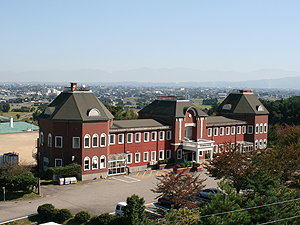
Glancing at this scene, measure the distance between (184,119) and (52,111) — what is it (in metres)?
19.0

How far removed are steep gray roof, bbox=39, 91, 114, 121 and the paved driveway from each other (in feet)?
25.6

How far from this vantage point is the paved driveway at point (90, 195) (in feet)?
113

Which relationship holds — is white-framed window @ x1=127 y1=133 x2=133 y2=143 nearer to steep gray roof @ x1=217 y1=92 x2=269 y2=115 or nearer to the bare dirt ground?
the bare dirt ground

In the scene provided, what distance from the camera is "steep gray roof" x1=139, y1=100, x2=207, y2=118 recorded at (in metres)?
55.7

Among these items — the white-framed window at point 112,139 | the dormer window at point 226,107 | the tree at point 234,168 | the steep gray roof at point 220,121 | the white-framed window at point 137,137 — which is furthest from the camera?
the dormer window at point 226,107

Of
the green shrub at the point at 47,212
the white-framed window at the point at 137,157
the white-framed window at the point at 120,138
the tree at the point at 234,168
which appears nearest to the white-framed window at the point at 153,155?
the white-framed window at the point at 137,157

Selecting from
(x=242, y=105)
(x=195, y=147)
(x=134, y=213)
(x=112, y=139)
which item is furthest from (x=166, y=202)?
(x=242, y=105)

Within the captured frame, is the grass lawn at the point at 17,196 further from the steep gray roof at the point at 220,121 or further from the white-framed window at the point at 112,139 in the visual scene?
the steep gray roof at the point at 220,121

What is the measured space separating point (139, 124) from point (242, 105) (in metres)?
24.1

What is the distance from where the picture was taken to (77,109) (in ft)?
155

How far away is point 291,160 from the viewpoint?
4159 cm

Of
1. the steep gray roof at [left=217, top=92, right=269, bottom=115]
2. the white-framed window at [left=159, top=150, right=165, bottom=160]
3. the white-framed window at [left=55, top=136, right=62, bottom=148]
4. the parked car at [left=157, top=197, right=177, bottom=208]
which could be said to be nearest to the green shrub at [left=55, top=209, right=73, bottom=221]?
the parked car at [left=157, top=197, right=177, bottom=208]

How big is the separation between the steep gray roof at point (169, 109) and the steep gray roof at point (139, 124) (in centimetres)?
152

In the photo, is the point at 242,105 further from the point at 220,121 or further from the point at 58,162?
the point at 58,162
